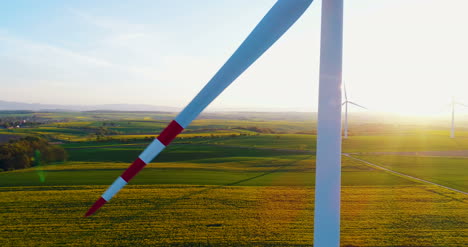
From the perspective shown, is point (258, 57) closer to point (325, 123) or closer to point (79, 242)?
point (325, 123)

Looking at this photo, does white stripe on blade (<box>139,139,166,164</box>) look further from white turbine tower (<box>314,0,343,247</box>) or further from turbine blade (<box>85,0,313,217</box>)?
white turbine tower (<box>314,0,343,247</box>)

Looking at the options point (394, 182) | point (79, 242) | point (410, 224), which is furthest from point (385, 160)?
point (79, 242)

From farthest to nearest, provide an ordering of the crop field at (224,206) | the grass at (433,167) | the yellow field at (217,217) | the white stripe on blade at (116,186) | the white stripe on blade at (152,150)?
the grass at (433,167)
the crop field at (224,206)
the yellow field at (217,217)
the white stripe on blade at (116,186)
the white stripe on blade at (152,150)

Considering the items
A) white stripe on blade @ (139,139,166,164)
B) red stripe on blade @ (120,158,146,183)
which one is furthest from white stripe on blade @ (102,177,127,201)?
white stripe on blade @ (139,139,166,164)

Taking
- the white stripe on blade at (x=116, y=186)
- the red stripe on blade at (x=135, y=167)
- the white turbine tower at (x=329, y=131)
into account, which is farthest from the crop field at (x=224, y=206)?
the red stripe on blade at (x=135, y=167)

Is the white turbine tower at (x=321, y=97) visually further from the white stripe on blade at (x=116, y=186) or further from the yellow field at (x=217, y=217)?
the yellow field at (x=217, y=217)
